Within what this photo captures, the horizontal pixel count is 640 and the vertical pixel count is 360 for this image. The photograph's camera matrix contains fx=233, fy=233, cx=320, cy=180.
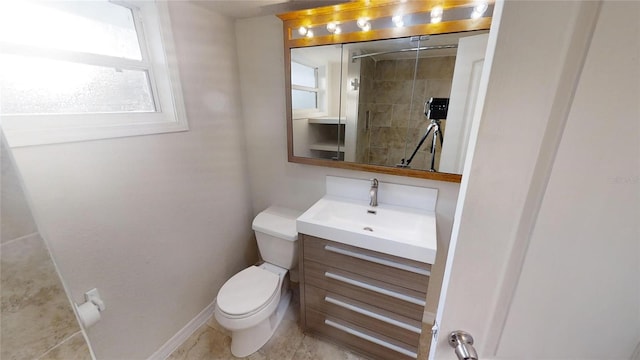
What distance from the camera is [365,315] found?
1266mm

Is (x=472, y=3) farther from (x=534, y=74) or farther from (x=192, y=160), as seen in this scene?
(x=192, y=160)

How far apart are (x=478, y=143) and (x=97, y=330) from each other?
5.47 ft

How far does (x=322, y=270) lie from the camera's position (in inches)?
51.8

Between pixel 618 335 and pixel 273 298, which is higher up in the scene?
pixel 618 335

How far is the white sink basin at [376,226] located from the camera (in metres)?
1.07

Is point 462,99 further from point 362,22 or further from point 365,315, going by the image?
point 365,315

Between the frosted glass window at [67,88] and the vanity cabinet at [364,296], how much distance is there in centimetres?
117

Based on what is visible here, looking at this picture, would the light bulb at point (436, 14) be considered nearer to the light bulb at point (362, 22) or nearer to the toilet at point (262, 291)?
the light bulb at point (362, 22)

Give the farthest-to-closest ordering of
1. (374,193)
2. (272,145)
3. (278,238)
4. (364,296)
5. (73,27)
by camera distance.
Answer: (272,145) → (278,238) → (374,193) → (364,296) → (73,27)

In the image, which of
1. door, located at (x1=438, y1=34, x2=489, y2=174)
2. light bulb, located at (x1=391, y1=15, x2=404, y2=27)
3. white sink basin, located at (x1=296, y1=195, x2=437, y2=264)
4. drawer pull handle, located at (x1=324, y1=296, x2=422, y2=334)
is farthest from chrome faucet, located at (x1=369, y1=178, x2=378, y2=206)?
light bulb, located at (x1=391, y1=15, x2=404, y2=27)

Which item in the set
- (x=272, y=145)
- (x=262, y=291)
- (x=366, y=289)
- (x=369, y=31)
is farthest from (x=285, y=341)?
(x=369, y=31)

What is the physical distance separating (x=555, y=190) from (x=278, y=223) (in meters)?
1.44

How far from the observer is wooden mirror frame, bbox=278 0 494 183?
110 centimetres

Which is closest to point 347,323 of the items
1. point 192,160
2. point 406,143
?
point 406,143
